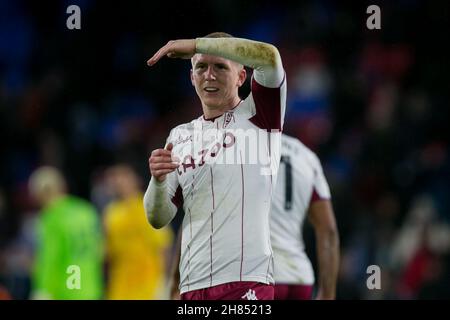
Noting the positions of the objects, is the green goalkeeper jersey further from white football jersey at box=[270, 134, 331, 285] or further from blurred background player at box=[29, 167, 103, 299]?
white football jersey at box=[270, 134, 331, 285]

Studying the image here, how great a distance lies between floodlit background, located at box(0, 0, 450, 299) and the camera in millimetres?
12359

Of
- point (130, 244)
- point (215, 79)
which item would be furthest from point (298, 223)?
point (130, 244)

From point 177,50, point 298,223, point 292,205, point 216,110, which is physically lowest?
point 298,223

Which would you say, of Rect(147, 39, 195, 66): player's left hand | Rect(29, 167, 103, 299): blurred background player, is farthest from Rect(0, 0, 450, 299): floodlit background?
Rect(147, 39, 195, 66): player's left hand

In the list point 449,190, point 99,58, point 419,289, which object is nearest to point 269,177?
point 419,289

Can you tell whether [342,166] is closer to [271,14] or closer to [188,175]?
[271,14]

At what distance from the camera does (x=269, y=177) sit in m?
5.50

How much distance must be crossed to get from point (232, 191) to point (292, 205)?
6.37 feet

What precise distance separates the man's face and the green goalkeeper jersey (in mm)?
5019

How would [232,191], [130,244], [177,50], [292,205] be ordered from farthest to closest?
[130,244] → [292,205] → [232,191] → [177,50]

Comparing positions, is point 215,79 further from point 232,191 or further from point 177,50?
point 232,191

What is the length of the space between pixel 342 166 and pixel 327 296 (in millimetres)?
6064

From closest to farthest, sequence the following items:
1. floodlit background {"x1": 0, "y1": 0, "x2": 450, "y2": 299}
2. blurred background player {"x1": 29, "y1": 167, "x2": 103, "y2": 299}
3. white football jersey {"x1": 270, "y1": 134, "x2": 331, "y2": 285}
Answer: white football jersey {"x1": 270, "y1": 134, "x2": 331, "y2": 285}, blurred background player {"x1": 29, "y1": 167, "x2": 103, "y2": 299}, floodlit background {"x1": 0, "y1": 0, "x2": 450, "y2": 299}

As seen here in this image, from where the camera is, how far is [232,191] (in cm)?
541
